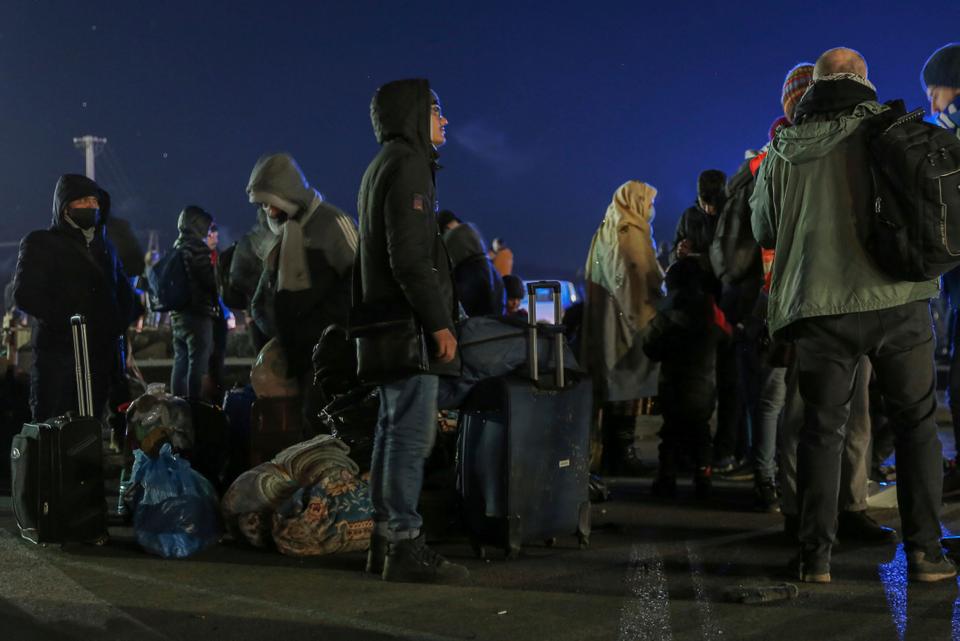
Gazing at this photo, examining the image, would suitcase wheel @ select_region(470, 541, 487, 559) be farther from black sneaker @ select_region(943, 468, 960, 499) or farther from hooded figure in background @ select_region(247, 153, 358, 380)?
black sneaker @ select_region(943, 468, 960, 499)

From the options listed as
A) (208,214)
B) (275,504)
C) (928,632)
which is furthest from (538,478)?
(208,214)

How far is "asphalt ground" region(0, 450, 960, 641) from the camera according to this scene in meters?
3.62

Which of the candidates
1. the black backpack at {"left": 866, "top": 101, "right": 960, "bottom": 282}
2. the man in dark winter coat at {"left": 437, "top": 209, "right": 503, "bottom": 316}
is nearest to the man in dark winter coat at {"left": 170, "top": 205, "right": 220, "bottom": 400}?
the man in dark winter coat at {"left": 437, "top": 209, "right": 503, "bottom": 316}

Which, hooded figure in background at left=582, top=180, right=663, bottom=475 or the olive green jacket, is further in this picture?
hooded figure in background at left=582, top=180, right=663, bottom=475

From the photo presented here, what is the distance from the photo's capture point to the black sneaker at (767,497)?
19.4 feet

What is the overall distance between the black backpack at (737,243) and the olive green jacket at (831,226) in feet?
2.35

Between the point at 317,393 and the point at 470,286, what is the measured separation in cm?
143

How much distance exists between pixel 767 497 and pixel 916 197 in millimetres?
2539

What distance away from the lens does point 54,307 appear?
627 cm

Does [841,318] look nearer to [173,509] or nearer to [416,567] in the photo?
[416,567]

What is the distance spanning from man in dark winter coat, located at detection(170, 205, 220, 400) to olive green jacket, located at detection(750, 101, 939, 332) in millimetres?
5593

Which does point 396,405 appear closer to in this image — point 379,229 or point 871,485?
point 379,229

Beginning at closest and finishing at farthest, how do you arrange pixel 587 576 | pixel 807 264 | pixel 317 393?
pixel 807 264 → pixel 587 576 → pixel 317 393

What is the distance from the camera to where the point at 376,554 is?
450cm
